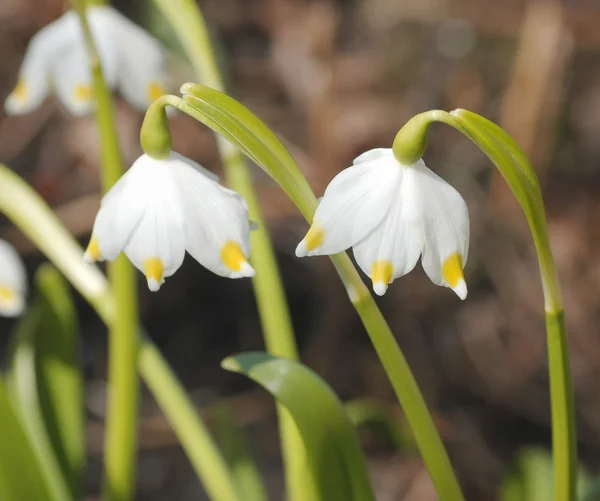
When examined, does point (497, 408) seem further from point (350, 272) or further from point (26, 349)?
point (350, 272)

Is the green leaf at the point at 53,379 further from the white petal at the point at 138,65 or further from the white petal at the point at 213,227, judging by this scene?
the white petal at the point at 213,227

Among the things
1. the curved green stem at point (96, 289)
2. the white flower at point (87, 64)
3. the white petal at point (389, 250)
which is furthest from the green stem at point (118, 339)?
the white petal at point (389, 250)

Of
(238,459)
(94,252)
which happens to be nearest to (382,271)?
(94,252)

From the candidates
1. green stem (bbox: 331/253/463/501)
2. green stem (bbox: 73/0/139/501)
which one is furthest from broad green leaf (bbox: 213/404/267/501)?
green stem (bbox: 331/253/463/501)

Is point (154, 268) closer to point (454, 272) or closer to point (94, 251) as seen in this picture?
point (94, 251)

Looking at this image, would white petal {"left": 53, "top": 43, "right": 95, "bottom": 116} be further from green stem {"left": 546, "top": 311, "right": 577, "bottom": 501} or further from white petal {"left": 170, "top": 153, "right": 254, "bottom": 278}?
green stem {"left": 546, "top": 311, "right": 577, "bottom": 501}

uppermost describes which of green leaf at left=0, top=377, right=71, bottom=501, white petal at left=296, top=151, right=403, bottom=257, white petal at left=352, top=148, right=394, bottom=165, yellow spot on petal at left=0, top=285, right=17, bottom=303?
white petal at left=352, top=148, right=394, bottom=165

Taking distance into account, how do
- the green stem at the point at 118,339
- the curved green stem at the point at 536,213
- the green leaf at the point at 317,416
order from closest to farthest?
the curved green stem at the point at 536,213, the green leaf at the point at 317,416, the green stem at the point at 118,339
